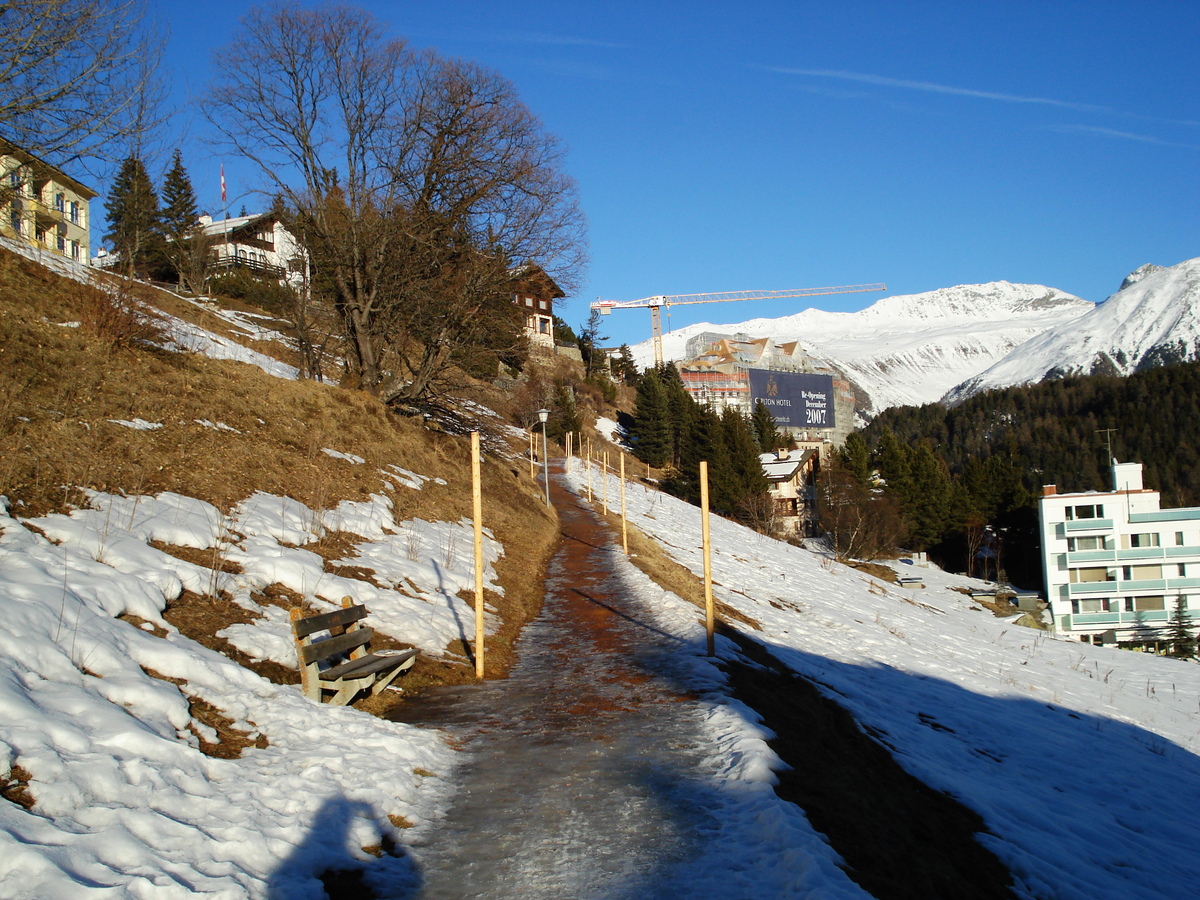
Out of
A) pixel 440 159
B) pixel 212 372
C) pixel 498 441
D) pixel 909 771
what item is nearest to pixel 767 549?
pixel 498 441

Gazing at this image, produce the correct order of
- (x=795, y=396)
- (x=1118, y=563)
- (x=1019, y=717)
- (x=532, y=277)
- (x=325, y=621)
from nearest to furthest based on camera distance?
(x=325, y=621)
(x=1019, y=717)
(x=532, y=277)
(x=1118, y=563)
(x=795, y=396)

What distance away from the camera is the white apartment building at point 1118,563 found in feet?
196

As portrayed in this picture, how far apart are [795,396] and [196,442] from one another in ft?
333

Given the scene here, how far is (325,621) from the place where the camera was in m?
8.01

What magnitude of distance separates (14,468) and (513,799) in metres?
6.88

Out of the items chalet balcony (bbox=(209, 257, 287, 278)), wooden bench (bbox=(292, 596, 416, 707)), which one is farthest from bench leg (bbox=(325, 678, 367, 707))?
chalet balcony (bbox=(209, 257, 287, 278))

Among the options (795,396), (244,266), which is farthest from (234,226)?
(795,396)

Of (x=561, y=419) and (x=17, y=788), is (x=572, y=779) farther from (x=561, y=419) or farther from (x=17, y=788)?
(x=561, y=419)

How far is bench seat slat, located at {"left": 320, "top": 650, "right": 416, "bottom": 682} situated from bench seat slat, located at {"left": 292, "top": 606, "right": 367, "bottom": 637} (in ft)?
1.37

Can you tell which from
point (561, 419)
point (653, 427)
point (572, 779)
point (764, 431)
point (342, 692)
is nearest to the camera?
point (572, 779)

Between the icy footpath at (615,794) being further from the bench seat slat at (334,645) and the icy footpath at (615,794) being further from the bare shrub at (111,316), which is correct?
the bare shrub at (111,316)

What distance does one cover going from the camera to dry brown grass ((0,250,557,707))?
971 centimetres

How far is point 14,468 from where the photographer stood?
30.0ft

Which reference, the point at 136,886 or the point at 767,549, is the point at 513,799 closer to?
the point at 136,886
